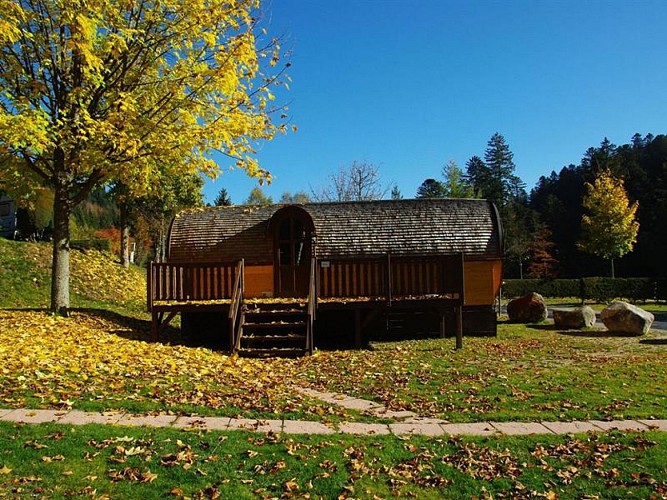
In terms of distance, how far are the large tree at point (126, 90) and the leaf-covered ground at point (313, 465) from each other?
7512 millimetres

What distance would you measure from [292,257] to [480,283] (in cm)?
570

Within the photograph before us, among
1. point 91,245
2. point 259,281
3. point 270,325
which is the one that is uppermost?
point 91,245

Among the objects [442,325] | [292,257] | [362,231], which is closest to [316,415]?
[442,325]

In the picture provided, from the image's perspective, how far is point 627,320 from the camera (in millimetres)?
15766

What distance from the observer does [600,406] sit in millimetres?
6734

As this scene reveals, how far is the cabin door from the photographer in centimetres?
1683

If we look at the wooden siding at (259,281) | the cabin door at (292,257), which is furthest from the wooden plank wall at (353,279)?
the wooden siding at (259,281)

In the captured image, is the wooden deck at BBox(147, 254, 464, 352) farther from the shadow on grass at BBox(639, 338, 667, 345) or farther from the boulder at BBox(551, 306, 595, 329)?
the boulder at BBox(551, 306, 595, 329)

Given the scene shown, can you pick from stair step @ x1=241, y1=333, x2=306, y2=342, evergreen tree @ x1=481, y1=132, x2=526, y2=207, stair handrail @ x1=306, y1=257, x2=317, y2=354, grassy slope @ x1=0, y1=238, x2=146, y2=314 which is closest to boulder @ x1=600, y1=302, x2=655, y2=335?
stair handrail @ x1=306, y1=257, x2=317, y2=354

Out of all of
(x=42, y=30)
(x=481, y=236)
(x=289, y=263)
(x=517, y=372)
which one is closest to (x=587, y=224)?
(x=481, y=236)

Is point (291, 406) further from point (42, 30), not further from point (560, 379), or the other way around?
point (42, 30)

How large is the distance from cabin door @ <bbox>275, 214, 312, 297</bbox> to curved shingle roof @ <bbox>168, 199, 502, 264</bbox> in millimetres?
392

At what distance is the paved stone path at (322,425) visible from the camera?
5371mm

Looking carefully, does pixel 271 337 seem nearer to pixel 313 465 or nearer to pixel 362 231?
pixel 362 231
